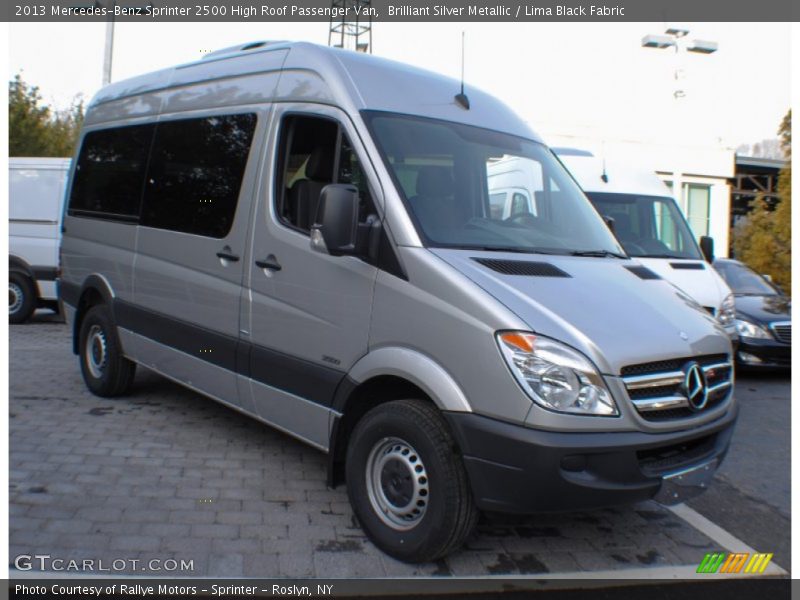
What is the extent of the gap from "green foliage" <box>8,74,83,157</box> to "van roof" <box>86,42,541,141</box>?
53.5 feet

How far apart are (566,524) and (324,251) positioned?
6.79 feet

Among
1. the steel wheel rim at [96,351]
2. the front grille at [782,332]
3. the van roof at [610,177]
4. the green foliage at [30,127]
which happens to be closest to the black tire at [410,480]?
the steel wheel rim at [96,351]

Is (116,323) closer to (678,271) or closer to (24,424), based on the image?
(24,424)

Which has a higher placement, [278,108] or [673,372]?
[278,108]

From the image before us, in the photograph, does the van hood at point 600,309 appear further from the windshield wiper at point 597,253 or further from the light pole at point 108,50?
the light pole at point 108,50

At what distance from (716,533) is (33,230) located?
407 inches

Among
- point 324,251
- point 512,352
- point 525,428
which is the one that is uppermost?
point 324,251

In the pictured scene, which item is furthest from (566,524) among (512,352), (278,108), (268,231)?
(278,108)

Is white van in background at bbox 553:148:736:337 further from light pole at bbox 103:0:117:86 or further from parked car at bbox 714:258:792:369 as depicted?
light pole at bbox 103:0:117:86

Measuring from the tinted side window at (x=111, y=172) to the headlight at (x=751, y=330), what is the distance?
719 cm

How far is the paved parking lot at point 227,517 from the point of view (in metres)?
3.82

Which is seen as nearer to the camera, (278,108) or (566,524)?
(566,524)

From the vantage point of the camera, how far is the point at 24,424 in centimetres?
591

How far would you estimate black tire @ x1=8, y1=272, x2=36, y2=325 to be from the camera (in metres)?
11.5
